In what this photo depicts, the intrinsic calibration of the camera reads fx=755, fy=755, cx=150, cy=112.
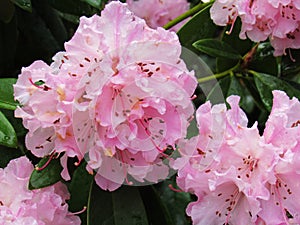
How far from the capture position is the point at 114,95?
1.20 metres

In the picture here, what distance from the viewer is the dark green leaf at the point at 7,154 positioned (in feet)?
4.58

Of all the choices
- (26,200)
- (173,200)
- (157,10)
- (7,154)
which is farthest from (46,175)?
(157,10)

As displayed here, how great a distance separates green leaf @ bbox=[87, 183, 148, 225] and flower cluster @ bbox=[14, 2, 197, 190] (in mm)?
120

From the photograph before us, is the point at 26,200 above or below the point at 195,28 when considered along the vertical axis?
below

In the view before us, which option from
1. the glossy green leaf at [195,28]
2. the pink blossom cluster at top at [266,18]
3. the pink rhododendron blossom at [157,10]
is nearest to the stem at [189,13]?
the glossy green leaf at [195,28]

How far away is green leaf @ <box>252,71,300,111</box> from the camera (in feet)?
5.11

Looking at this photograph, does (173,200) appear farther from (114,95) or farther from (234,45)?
(114,95)

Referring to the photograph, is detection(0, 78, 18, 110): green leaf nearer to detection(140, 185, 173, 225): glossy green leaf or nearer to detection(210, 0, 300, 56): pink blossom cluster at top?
detection(140, 185, 173, 225): glossy green leaf

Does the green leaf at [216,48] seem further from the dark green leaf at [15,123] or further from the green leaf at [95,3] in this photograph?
the dark green leaf at [15,123]

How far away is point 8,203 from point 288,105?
496mm

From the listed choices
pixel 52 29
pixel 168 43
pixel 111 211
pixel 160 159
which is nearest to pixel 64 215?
pixel 111 211

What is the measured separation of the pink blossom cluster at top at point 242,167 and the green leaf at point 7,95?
1.05 ft

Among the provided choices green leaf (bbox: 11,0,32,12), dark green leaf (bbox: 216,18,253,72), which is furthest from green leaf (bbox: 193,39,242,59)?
green leaf (bbox: 11,0,32,12)

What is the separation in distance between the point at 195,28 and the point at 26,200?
1.90 ft
